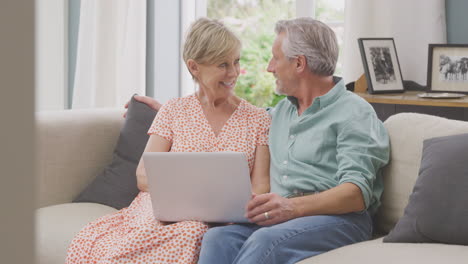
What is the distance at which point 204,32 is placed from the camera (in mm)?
2119

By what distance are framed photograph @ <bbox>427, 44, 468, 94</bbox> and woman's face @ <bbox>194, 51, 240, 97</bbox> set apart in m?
1.08

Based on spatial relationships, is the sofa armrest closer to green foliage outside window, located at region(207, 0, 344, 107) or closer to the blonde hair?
the blonde hair

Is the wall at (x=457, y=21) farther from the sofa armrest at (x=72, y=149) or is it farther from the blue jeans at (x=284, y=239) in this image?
the sofa armrest at (x=72, y=149)

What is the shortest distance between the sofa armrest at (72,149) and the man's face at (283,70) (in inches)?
33.0

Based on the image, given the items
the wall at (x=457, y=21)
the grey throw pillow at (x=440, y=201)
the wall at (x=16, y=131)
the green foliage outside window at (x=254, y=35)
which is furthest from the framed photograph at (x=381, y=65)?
the wall at (x=16, y=131)

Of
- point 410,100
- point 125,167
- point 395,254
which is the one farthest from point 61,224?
point 410,100

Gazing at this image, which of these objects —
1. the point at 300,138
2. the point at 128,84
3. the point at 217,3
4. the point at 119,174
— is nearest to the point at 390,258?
the point at 300,138

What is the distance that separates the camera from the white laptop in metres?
1.74

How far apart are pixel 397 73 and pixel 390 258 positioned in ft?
4.93

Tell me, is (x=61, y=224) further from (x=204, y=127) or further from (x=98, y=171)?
(x=204, y=127)

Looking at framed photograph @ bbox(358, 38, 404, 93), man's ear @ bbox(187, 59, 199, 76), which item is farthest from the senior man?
framed photograph @ bbox(358, 38, 404, 93)

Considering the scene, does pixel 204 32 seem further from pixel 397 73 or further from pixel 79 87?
pixel 79 87

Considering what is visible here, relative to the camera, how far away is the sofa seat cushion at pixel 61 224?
79.6 inches

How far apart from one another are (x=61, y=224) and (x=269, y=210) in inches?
Answer: 31.3
